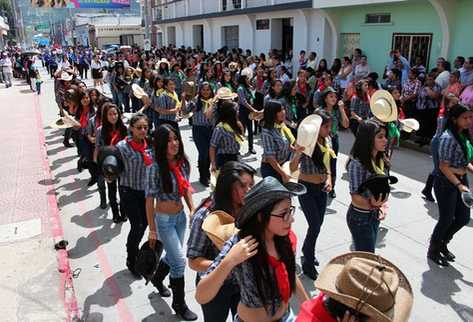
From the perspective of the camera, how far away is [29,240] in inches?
231

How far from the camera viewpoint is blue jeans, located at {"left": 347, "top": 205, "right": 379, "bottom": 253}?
12.9 ft

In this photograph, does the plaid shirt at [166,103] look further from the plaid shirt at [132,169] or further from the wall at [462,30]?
the wall at [462,30]

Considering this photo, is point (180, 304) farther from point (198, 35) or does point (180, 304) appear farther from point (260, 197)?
point (198, 35)

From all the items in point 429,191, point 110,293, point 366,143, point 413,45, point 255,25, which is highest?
point 255,25

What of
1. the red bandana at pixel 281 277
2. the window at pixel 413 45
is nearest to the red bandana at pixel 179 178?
the red bandana at pixel 281 277

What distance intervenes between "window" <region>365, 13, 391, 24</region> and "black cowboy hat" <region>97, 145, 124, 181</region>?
11234 millimetres

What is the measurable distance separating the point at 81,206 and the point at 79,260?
1.95 meters

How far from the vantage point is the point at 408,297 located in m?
Answer: 2.04

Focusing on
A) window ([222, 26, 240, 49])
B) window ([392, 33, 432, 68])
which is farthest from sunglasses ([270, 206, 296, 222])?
window ([222, 26, 240, 49])

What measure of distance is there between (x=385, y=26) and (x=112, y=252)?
37.1 ft

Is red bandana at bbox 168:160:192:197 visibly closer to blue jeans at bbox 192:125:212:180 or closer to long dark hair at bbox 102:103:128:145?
long dark hair at bbox 102:103:128:145

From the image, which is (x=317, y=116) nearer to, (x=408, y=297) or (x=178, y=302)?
(x=178, y=302)

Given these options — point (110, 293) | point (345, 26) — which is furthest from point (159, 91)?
point (345, 26)

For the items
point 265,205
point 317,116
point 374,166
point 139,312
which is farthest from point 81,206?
point 265,205
